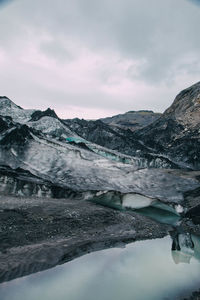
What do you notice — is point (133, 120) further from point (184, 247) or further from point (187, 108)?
point (184, 247)

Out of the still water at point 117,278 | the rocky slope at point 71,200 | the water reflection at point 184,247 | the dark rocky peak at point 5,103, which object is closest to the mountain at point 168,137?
the rocky slope at point 71,200

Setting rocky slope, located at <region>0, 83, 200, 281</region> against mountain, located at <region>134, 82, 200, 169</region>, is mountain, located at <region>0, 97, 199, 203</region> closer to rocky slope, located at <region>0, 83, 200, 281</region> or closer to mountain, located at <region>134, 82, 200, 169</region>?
rocky slope, located at <region>0, 83, 200, 281</region>

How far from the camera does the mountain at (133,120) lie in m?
41.4

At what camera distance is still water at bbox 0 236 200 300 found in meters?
3.61

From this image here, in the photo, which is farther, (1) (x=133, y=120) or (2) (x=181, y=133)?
(1) (x=133, y=120)

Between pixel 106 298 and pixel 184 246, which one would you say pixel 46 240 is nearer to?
pixel 106 298

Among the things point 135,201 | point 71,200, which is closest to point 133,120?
point 135,201

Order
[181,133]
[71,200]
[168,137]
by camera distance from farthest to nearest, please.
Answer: [168,137] → [181,133] → [71,200]

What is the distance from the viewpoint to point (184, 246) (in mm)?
5676

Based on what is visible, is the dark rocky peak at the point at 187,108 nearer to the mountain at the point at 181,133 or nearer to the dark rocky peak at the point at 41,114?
the mountain at the point at 181,133

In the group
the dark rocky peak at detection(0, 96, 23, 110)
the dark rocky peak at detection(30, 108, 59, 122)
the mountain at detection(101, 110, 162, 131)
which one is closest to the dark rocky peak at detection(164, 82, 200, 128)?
the dark rocky peak at detection(30, 108, 59, 122)

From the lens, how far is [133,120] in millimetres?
47500

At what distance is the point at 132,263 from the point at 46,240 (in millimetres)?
1490

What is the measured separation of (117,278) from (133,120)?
4412 centimetres
